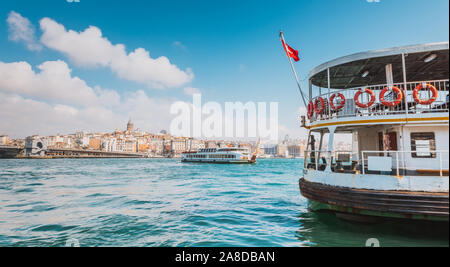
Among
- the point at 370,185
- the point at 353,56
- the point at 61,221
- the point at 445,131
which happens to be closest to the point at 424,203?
the point at 370,185

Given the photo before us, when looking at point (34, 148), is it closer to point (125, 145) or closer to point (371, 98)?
point (125, 145)

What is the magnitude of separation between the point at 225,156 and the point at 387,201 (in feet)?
185

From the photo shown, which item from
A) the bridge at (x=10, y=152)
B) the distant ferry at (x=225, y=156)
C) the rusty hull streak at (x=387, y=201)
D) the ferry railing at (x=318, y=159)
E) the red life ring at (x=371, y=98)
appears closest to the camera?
the rusty hull streak at (x=387, y=201)

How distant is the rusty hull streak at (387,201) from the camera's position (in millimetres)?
5555

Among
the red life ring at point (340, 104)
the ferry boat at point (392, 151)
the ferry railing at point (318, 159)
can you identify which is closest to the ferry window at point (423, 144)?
the ferry boat at point (392, 151)

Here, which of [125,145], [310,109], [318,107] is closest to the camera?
[318,107]

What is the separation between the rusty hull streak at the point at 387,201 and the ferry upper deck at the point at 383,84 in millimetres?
2267

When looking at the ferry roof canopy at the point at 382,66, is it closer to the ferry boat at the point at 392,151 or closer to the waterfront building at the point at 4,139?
the ferry boat at the point at 392,151

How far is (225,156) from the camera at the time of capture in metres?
62.2

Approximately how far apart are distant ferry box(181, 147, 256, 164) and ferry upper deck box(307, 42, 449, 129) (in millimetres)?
48668

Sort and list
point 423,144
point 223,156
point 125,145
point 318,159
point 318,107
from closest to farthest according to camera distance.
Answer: point 423,144, point 318,159, point 318,107, point 223,156, point 125,145

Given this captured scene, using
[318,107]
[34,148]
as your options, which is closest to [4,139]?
[34,148]

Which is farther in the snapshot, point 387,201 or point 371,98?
point 371,98

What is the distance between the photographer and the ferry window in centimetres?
719
